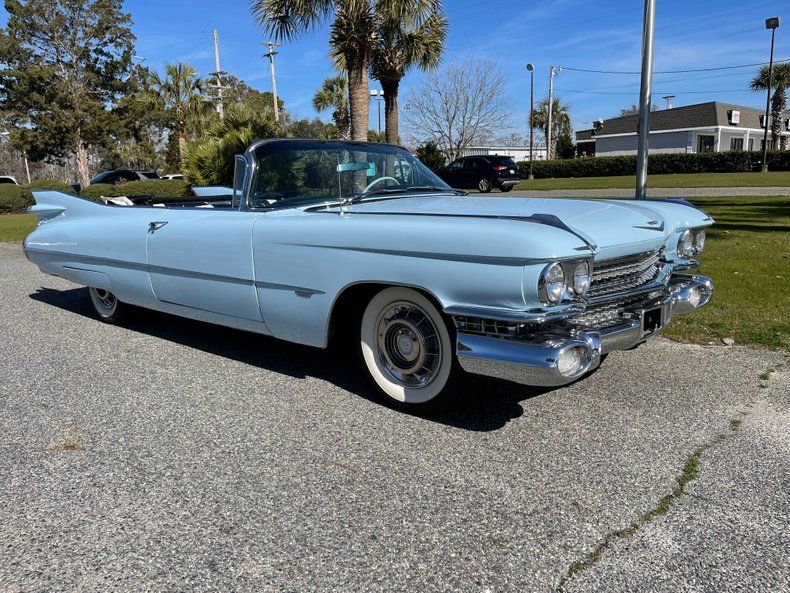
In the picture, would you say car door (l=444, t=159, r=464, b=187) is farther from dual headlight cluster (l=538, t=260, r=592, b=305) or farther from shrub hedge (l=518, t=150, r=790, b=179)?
dual headlight cluster (l=538, t=260, r=592, b=305)

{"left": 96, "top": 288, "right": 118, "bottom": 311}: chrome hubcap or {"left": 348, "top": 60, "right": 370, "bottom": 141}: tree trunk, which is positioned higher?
{"left": 348, "top": 60, "right": 370, "bottom": 141}: tree trunk

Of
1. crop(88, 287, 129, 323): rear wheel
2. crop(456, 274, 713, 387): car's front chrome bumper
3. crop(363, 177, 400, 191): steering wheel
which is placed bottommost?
crop(88, 287, 129, 323): rear wheel

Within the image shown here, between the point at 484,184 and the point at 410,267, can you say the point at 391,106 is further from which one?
the point at 410,267

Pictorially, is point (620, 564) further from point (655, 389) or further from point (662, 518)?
point (655, 389)

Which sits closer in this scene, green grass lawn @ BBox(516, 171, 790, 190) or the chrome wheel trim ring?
the chrome wheel trim ring

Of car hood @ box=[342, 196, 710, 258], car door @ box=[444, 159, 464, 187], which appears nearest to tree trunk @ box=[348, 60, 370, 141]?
car hood @ box=[342, 196, 710, 258]

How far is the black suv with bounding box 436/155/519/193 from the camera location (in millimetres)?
23469

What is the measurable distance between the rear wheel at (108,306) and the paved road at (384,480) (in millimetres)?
1168

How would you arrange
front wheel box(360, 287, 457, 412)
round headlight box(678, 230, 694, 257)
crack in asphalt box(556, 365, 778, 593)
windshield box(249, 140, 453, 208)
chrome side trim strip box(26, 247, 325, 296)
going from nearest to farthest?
crack in asphalt box(556, 365, 778, 593)
front wheel box(360, 287, 457, 412)
chrome side trim strip box(26, 247, 325, 296)
round headlight box(678, 230, 694, 257)
windshield box(249, 140, 453, 208)

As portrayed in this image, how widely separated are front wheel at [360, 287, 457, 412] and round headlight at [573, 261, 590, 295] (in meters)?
0.66

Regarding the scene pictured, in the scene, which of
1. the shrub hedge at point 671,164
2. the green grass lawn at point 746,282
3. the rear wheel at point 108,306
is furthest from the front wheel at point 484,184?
the shrub hedge at point 671,164

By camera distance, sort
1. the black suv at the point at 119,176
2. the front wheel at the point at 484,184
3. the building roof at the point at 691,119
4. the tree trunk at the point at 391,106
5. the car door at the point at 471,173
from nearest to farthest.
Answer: the tree trunk at the point at 391,106 < the front wheel at the point at 484,184 < the car door at the point at 471,173 < the black suv at the point at 119,176 < the building roof at the point at 691,119

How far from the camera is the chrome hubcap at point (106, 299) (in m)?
5.64

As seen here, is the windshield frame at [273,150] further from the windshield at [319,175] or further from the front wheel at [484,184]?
the front wheel at [484,184]
